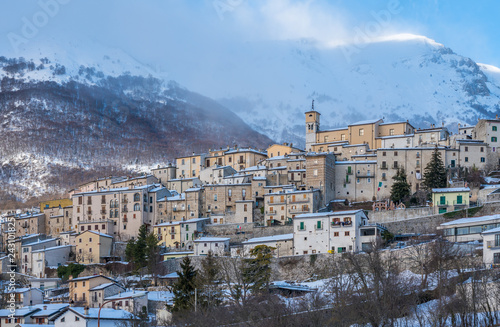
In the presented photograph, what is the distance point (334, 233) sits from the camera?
247 ft

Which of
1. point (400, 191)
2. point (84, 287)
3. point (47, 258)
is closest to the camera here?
point (84, 287)

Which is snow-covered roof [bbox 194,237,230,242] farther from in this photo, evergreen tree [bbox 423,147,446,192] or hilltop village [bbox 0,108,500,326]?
evergreen tree [bbox 423,147,446,192]

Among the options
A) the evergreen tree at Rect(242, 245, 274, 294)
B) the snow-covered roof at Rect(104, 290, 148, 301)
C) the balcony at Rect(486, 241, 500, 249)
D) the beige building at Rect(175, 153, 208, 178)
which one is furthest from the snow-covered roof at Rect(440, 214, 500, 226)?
the beige building at Rect(175, 153, 208, 178)

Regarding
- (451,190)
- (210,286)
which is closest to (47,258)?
(210,286)

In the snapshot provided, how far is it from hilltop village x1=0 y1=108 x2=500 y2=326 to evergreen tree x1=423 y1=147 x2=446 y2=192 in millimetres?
245

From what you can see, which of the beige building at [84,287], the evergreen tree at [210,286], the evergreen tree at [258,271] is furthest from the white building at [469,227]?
the beige building at [84,287]

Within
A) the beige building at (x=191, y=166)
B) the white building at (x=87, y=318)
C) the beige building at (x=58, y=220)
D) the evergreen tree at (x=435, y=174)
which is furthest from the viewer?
the beige building at (x=191, y=166)

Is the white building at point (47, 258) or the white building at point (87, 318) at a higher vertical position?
the white building at point (47, 258)

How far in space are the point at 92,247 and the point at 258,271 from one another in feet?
95.8

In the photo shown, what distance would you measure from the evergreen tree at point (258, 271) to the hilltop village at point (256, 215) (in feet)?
8.40

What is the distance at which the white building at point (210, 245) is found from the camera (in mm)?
79688

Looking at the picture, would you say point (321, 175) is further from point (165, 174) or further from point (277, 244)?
point (165, 174)

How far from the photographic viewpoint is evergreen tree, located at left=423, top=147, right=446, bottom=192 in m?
86.3

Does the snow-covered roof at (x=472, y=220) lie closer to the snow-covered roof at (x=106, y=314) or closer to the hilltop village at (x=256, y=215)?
the hilltop village at (x=256, y=215)
